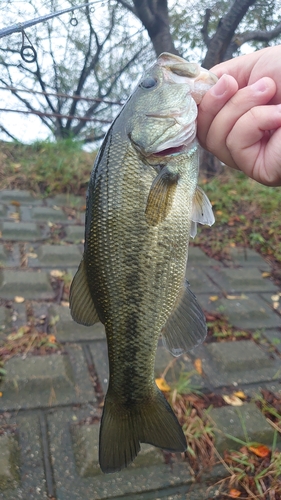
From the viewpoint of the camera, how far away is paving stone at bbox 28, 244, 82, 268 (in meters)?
3.32

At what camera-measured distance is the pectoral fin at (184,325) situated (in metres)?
1.33

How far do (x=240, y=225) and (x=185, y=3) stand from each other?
3.20 metres

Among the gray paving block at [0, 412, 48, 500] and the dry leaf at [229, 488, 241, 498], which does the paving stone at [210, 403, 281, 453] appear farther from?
the gray paving block at [0, 412, 48, 500]

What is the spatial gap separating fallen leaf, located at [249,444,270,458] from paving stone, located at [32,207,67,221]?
9.42 ft


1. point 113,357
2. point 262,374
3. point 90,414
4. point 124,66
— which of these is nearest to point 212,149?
point 113,357

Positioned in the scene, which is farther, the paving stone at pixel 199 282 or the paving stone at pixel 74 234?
the paving stone at pixel 74 234

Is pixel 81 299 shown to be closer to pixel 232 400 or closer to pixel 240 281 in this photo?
pixel 232 400

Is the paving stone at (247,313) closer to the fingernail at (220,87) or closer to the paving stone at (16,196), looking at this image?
the fingernail at (220,87)

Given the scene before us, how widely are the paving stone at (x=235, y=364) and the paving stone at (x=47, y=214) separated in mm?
2213

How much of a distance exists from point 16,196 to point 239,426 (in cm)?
338

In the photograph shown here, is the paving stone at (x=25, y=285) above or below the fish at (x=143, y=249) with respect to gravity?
below

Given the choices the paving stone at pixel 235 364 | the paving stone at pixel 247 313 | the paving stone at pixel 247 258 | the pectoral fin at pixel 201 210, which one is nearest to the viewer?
the pectoral fin at pixel 201 210

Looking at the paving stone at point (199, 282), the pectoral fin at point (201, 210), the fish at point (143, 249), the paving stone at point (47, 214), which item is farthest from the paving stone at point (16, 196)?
the pectoral fin at point (201, 210)

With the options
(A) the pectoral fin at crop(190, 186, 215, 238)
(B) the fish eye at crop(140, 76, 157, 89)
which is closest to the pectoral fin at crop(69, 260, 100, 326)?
(A) the pectoral fin at crop(190, 186, 215, 238)
